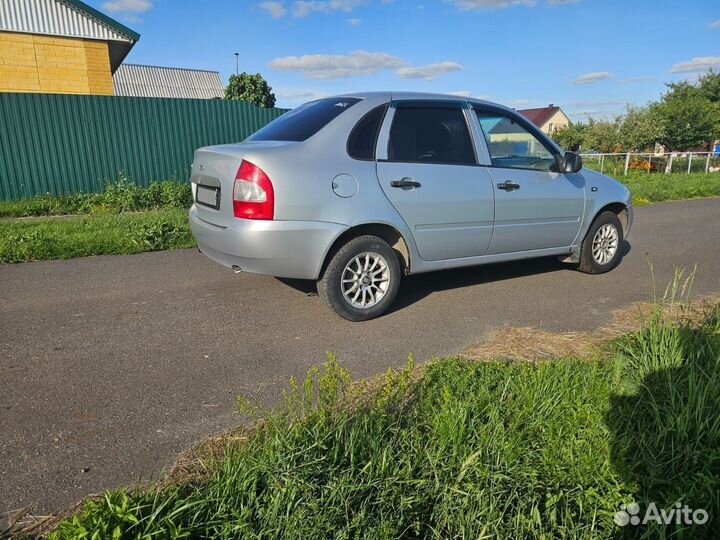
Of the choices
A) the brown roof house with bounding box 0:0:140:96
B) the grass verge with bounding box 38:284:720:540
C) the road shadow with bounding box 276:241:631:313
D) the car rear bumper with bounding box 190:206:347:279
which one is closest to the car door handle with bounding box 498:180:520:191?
the road shadow with bounding box 276:241:631:313

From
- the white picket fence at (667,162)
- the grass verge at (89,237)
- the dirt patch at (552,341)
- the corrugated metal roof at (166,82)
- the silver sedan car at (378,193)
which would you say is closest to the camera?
the dirt patch at (552,341)

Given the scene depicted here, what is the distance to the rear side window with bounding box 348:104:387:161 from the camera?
4.46 meters

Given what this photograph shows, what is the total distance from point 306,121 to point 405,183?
102 cm

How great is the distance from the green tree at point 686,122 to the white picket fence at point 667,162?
13.9 meters

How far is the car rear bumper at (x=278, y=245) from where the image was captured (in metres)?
4.18

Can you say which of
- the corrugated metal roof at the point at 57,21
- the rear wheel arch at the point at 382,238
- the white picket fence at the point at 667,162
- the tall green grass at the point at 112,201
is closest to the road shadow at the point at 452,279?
the rear wheel arch at the point at 382,238

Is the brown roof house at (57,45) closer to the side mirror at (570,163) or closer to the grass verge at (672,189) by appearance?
the side mirror at (570,163)

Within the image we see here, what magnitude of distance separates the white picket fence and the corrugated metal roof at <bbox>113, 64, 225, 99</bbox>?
33624mm

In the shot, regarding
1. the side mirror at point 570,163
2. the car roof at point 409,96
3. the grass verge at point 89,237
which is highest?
the car roof at point 409,96

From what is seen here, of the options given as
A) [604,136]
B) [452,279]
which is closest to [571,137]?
[604,136]

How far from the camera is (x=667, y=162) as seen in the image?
82.4 feet

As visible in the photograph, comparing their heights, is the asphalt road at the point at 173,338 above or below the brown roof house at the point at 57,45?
below

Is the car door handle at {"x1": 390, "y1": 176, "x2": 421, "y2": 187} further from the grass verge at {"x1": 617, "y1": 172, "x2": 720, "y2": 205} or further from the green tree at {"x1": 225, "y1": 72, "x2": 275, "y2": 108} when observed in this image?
the green tree at {"x1": 225, "y1": 72, "x2": 275, "y2": 108}

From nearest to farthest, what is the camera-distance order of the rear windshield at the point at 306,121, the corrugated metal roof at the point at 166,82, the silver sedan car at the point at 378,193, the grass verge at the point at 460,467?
the grass verge at the point at 460,467, the silver sedan car at the point at 378,193, the rear windshield at the point at 306,121, the corrugated metal roof at the point at 166,82
